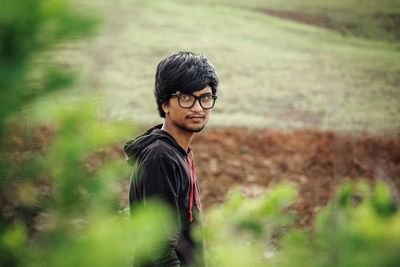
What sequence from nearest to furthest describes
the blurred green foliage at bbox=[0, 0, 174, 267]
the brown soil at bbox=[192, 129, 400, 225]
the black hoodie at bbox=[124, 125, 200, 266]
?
the blurred green foliage at bbox=[0, 0, 174, 267] < the black hoodie at bbox=[124, 125, 200, 266] < the brown soil at bbox=[192, 129, 400, 225]

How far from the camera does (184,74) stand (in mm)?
2064

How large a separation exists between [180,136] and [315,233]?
4.26 ft

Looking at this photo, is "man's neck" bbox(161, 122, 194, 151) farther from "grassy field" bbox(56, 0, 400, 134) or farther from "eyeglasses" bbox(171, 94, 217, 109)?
"grassy field" bbox(56, 0, 400, 134)

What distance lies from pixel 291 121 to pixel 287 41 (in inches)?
320

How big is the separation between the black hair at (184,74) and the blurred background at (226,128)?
1.10ft

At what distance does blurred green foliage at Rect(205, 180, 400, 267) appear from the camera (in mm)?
622

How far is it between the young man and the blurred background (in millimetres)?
328

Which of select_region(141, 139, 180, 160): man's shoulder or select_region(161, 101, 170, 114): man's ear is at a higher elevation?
select_region(161, 101, 170, 114): man's ear

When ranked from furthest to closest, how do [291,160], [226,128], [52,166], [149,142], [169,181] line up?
[226,128]
[291,160]
[149,142]
[169,181]
[52,166]

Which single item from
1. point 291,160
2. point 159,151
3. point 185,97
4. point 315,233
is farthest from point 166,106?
point 291,160

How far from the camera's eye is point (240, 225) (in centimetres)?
94

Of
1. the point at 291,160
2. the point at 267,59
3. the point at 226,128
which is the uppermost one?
the point at 267,59

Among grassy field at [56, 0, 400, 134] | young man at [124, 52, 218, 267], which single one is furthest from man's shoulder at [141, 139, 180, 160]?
grassy field at [56, 0, 400, 134]

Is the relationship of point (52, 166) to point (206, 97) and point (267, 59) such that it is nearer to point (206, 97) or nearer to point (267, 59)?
point (206, 97)
